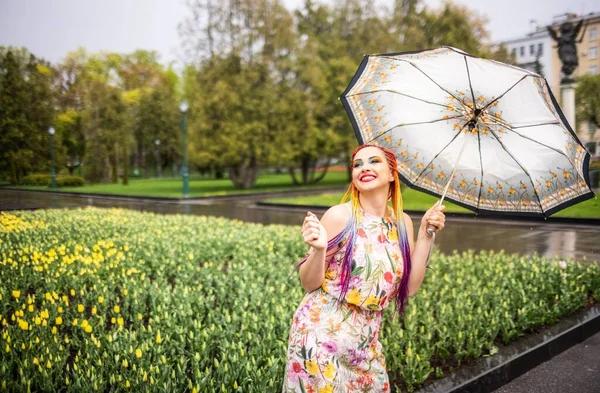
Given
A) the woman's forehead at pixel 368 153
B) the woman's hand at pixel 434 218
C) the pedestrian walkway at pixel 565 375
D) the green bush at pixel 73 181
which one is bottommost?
the pedestrian walkway at pixel 565 375

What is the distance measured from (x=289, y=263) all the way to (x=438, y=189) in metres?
4.35

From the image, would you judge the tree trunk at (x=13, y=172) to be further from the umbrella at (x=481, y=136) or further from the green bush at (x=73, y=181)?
the umbrella at (x=481, y=136)

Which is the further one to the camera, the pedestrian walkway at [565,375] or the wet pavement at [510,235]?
the wet pavement at [510,235]

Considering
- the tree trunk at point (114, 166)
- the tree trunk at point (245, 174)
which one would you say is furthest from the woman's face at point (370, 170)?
the tree trunk at point (245, 174)

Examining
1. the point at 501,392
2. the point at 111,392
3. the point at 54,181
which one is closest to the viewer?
the point at 111,392

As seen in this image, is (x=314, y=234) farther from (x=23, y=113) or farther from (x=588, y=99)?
(x=588, y=99)

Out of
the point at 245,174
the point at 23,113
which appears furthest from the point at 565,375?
the point at 245,174

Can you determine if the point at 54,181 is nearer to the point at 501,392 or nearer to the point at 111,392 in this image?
the point at 111,392

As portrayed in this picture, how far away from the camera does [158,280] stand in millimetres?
5484

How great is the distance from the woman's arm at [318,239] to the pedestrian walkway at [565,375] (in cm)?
Answer: 251

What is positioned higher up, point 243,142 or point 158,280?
point 243,142

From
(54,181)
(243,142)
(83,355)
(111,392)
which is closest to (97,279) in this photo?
(54,181)

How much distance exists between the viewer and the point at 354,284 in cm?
228

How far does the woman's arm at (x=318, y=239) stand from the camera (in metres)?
2.03
